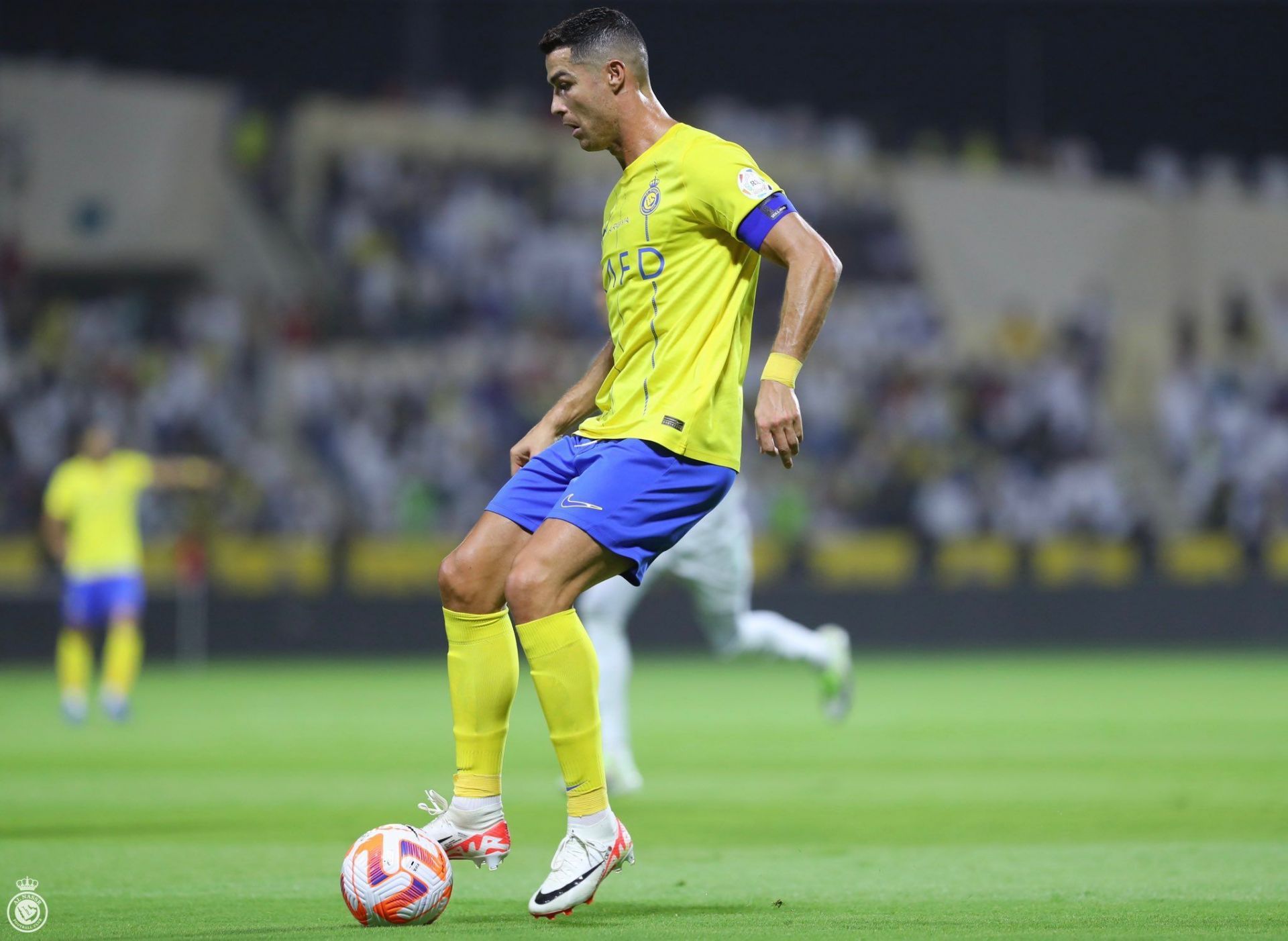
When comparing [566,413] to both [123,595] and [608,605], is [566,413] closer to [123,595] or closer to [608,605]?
[608,605]

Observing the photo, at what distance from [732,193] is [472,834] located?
189 centimetres

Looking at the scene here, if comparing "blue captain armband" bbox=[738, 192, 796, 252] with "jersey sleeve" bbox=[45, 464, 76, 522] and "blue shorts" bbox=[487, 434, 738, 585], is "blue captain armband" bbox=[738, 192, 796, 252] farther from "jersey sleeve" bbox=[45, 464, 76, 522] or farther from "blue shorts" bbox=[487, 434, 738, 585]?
"jersey sleeve" bbox=[45, 464, 76, 522]

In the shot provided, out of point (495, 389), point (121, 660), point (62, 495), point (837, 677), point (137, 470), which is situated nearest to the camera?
point (837, 677)

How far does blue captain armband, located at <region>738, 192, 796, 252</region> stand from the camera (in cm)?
461

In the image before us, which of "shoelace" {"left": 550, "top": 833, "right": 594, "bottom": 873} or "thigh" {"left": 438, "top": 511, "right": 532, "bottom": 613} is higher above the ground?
"thigh" {"left": 438, "top": 511, "right": 532, "bottom": 613}

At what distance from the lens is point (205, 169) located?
76.9 feet

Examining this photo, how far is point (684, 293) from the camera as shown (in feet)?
15.7

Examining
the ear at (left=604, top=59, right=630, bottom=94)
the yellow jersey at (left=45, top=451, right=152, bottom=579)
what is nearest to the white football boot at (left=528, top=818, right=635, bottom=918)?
the ear at (left=604, top=59, right=630, bottom=94)

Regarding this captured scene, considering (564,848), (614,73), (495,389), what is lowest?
(564,848)

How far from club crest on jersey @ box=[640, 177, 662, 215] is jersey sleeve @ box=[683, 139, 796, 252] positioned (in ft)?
0.32

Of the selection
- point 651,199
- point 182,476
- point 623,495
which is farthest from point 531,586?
point 182,476

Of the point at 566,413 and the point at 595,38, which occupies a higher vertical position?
the point at 595,38

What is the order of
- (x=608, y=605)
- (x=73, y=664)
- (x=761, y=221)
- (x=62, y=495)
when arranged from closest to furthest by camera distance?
1. (x=761, y=221)
2. (x=608, y=605)
3. (x=73, y=664)
4. (x=62, y=495)

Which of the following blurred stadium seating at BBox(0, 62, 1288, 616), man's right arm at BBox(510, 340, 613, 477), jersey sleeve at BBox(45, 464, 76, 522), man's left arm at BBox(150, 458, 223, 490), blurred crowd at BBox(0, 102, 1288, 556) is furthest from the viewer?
blurred crowd at BBox(0, 102, 1288, 556)
